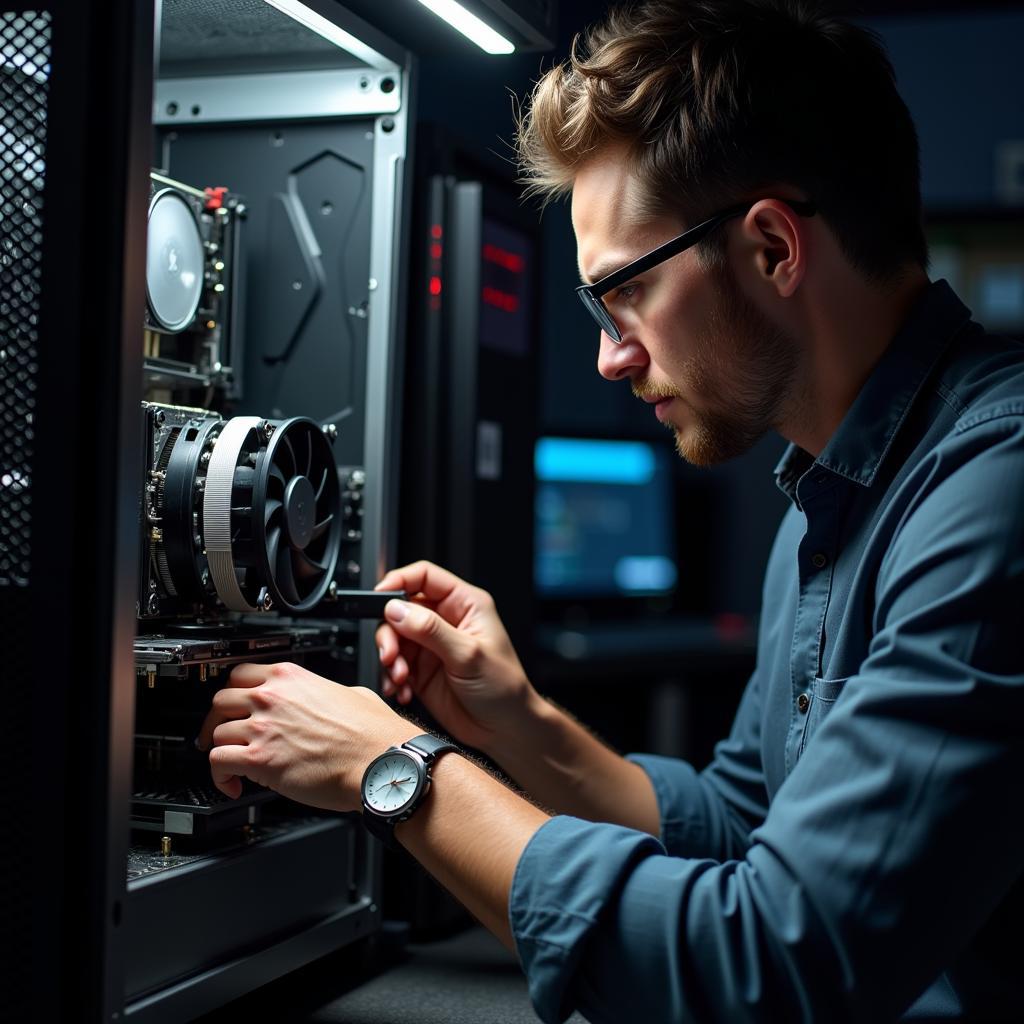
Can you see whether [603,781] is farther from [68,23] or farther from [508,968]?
[68,23]

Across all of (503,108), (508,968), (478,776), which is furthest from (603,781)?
(503,108)

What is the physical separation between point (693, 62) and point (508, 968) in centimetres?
82

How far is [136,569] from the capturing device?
29.1 inches

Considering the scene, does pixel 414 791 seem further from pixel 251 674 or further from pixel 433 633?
pixel 433 633

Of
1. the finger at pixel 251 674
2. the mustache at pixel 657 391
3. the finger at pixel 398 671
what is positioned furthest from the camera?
the finger at pixel 398 671

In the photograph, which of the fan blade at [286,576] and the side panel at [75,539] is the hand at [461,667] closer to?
the fan blade at [286,576]

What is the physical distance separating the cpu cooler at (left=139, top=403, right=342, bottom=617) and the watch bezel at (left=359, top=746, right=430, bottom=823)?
7.6 inches

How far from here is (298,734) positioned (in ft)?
2.92

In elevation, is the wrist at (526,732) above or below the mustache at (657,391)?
below

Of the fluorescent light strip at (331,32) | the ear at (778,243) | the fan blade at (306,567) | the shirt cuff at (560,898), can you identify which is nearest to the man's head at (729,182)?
the ear at (778,243)

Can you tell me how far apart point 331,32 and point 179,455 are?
1.30ft

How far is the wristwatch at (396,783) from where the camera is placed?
0.82 metres

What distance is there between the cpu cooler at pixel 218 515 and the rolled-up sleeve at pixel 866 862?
0.33 m

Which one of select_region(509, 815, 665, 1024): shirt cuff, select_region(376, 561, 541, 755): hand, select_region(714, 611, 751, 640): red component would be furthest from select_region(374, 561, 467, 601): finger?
select_region(714, 611, 751, 640): red component
